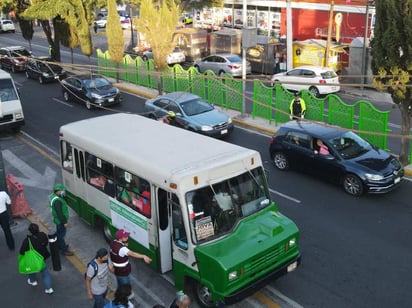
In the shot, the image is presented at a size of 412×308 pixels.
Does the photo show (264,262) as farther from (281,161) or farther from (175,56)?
(175,56)

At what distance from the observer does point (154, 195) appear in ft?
27.9

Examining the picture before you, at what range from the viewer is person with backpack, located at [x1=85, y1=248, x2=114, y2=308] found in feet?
24.5

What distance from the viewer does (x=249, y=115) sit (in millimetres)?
21031

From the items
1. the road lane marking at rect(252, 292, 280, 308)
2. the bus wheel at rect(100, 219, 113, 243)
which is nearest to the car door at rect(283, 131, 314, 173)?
the road lane marking at rect(252, 292, 280, 308)

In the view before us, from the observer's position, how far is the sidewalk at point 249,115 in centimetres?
1916

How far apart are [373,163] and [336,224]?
2.45m

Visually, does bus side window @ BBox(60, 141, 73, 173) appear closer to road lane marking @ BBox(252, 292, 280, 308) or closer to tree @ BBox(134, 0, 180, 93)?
road lane marking @ BBox(252, 292, 280, 308)

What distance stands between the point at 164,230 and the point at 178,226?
52cm

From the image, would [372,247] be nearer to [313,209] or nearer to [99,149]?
[313,209]

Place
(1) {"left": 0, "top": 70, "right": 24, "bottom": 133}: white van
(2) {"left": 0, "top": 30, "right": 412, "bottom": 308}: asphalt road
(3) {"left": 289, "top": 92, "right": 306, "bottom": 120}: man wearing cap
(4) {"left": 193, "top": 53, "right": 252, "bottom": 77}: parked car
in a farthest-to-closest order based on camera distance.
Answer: (4) {"left": 193, "top": 53, "right": 252, "bottom": 77}: parked car
(1) {"left": 0, "top": 70, "right": 24, "bottom": 133}: white van
(3) {"left": 289, "top": 92, "right": 306, "bottom": 120}: man wearing cap
(2) {"left": 0, "top": 30, "right": 412, "bottom": 308}: asphalt road

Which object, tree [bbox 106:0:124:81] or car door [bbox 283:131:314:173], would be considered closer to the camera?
car door [bbox 283:131:314:173]

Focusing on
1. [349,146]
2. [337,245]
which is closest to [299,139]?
[349,146]

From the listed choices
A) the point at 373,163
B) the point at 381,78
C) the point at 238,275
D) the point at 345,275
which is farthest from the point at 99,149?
the point at 381,78

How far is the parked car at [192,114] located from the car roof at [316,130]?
3689mm
